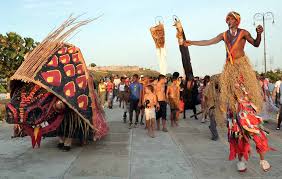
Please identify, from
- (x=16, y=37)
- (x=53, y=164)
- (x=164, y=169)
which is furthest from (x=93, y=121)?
(x=16, y=37)

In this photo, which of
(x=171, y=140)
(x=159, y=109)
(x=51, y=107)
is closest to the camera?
(x=51, y=107)

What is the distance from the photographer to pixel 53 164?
21.5ft

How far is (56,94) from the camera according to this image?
22.4 feet

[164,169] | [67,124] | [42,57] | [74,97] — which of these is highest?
[42,57]

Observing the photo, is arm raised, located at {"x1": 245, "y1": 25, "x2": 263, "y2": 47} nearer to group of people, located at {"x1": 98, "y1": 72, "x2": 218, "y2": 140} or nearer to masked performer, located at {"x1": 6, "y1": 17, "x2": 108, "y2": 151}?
masked performer, located at {"x1": 6, "y1": 17, "x2": 108, "y2": 151}

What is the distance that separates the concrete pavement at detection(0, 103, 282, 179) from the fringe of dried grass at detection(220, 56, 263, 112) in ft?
3.63

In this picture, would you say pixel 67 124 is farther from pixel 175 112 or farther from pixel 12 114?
pixel 175 112

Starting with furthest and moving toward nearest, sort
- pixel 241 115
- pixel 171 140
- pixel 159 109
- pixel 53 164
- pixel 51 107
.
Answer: pixel 159 109
pixel 171 140
pixel 51 107
pixel 53 164
pixel 241 115

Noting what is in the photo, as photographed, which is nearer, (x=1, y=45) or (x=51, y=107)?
(x=51, y=107)

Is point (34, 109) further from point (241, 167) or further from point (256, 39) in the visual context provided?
point (256, 39)

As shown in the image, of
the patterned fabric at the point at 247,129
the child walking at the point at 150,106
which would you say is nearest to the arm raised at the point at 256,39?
the patterned fabric at the point at 247,129

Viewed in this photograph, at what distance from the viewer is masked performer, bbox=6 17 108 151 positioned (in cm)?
681

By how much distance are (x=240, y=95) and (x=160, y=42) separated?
2471 cm

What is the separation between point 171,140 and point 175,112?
287 centimetres
